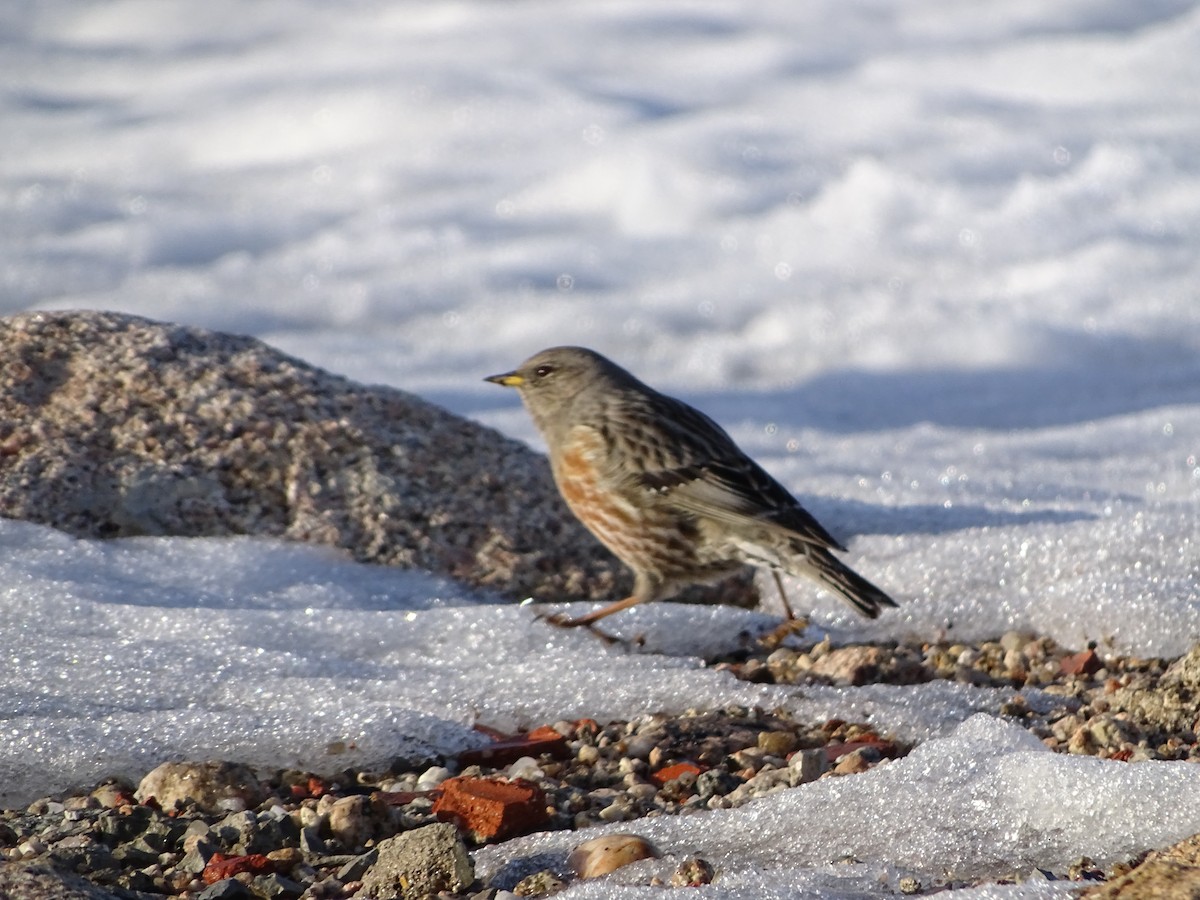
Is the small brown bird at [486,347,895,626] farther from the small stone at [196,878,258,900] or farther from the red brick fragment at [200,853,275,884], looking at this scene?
the small stone at [196,878,258,900]

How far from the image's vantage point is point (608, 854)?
10.3 ft

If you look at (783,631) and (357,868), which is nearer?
(357,868)

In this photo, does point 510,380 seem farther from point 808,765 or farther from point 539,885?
point 539,885

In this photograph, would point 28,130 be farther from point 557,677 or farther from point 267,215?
point 557,677

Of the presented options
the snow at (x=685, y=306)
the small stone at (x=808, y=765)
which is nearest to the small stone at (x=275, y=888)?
the snow at (x=685, y=306)

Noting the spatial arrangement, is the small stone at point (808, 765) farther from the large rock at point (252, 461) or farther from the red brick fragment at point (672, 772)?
the large rock at point (252, 461)

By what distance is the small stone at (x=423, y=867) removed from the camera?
3.04 m

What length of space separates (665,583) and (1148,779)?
2.63 m

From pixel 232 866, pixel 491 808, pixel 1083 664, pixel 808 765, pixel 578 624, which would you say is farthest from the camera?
pixel 578 624

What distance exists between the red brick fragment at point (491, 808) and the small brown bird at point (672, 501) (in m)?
1.65

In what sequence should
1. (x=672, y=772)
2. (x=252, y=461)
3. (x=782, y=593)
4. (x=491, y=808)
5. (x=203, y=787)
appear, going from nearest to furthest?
1. (x=491, y=808)
2. (x=203, y=787)
3. (x=672, y=772)
4. (x=782, y=593)
5. (x=252, y=461)

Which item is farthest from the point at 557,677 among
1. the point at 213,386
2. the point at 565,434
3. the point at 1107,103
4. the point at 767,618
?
the point at 1107,103

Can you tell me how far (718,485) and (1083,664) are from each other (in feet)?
4.51

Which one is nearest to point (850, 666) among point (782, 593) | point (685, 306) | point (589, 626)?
point (782, 593)
